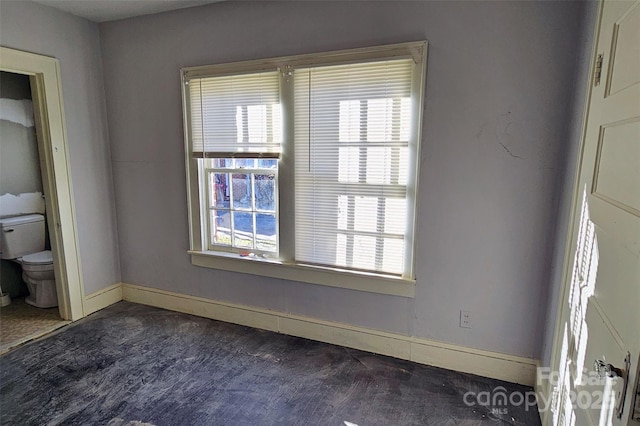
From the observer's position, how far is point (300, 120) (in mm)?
2486

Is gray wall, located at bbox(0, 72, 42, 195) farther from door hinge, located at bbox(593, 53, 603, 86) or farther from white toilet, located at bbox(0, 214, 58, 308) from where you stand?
door hinge, located at bbox(593, 53, 603, 86)

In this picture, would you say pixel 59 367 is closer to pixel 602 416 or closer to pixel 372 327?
pixel 372 327

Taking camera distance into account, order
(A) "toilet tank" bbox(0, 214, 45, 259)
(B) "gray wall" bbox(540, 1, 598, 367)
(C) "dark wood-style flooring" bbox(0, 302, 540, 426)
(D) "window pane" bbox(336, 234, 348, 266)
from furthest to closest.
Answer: (A) "toilet tank" bbox(0, 214, 45, 259) < (D) "window pane" bbox(336, 234, 348, 266) < (C) "dark wood-style flooring" bbox(0, 302, 540, 426) < (B) "gray wall" bbox(540, 1, 598, 367)

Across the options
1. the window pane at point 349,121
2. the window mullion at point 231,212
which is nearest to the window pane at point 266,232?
the window mullion at point 231,212

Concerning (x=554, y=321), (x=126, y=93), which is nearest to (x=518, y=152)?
(x=554, y=321)

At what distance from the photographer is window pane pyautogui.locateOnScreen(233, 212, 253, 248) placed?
286cm

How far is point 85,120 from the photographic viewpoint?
9.92ft

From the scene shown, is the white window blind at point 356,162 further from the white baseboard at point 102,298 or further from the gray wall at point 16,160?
the gray wall at point 16,160

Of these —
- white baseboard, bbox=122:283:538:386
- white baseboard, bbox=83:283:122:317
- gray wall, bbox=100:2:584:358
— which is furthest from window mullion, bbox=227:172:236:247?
white baseboard, bbox=83:283:122:317

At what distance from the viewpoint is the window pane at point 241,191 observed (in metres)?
2.80

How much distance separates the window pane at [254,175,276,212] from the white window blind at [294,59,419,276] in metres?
0.22

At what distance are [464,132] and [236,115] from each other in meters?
1.65

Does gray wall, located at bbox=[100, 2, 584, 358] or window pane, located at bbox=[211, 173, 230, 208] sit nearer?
gray wall, located at bbox=[100, 2, 584, 358]

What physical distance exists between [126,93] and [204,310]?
2.03 meters
